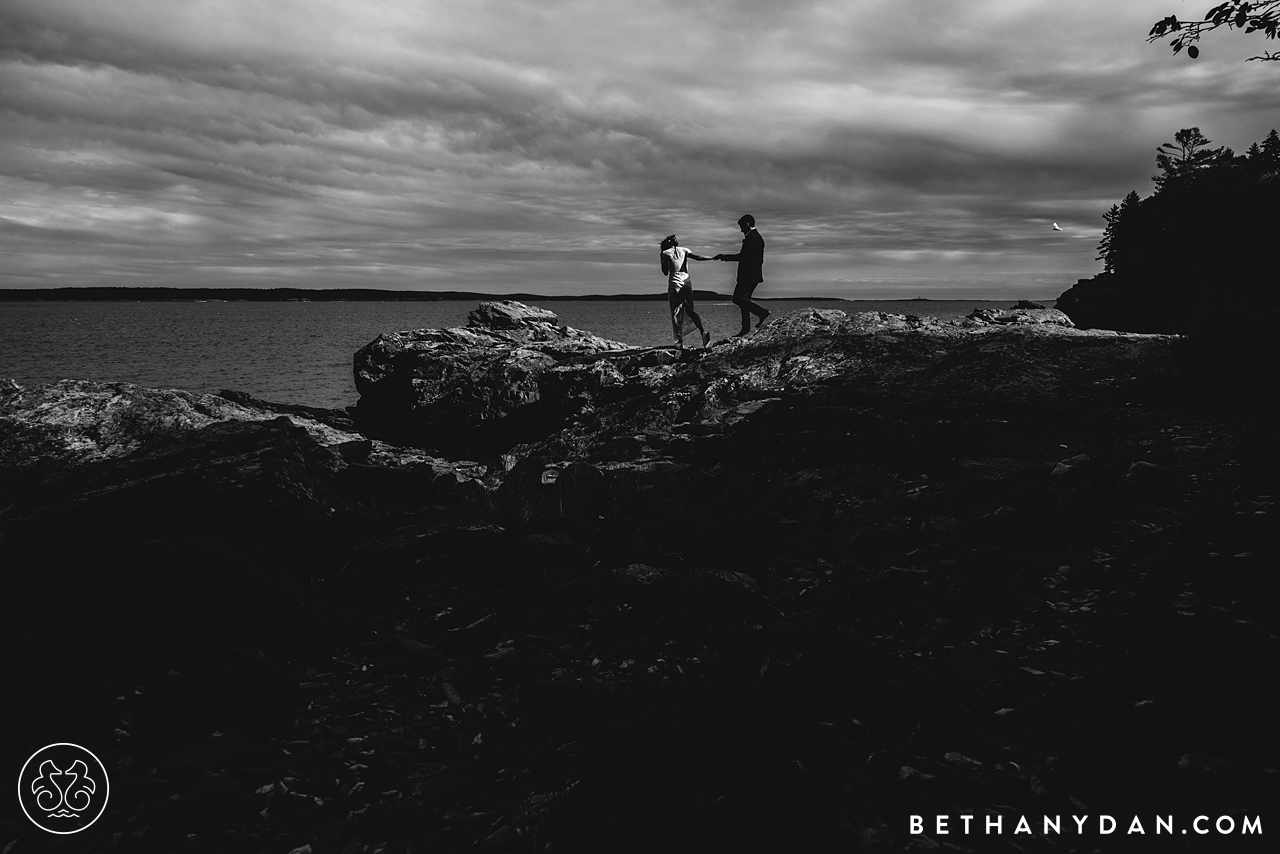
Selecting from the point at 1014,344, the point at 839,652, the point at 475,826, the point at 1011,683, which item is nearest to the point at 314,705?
the point at 475,826

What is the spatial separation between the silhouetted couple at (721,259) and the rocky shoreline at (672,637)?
7597 millimetres

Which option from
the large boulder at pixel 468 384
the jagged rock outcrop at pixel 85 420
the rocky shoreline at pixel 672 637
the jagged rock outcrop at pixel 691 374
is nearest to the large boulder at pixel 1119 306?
the jagged rock outcrop at pixel 691 374

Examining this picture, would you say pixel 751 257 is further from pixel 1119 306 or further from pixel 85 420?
pixel 1119 306

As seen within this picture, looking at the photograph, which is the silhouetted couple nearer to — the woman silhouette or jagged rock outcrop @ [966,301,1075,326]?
the woman silhouette

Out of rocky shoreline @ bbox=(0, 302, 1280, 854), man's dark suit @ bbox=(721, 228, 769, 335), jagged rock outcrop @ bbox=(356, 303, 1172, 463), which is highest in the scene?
man's dark suit @ bbox=(721, 228, 769, 335)

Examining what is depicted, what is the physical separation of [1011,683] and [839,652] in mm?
985

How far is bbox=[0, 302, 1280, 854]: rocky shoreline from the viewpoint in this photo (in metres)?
3.39

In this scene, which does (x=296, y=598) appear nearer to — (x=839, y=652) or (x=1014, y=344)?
(x=839, y=652)

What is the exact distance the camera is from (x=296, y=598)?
5637 mm

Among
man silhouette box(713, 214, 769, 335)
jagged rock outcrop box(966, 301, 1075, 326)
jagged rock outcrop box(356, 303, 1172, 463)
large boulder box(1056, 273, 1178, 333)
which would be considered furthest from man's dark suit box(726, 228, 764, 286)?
large boulder box(1056, 273, 1178, 333)

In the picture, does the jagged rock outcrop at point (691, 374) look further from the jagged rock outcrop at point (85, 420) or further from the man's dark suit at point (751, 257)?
the jagged rock outcrop at point (85, 420)

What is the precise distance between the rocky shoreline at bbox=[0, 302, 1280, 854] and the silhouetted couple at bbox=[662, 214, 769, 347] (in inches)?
299

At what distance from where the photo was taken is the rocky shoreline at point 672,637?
3.39 metres

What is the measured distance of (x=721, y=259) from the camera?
16.4 m
